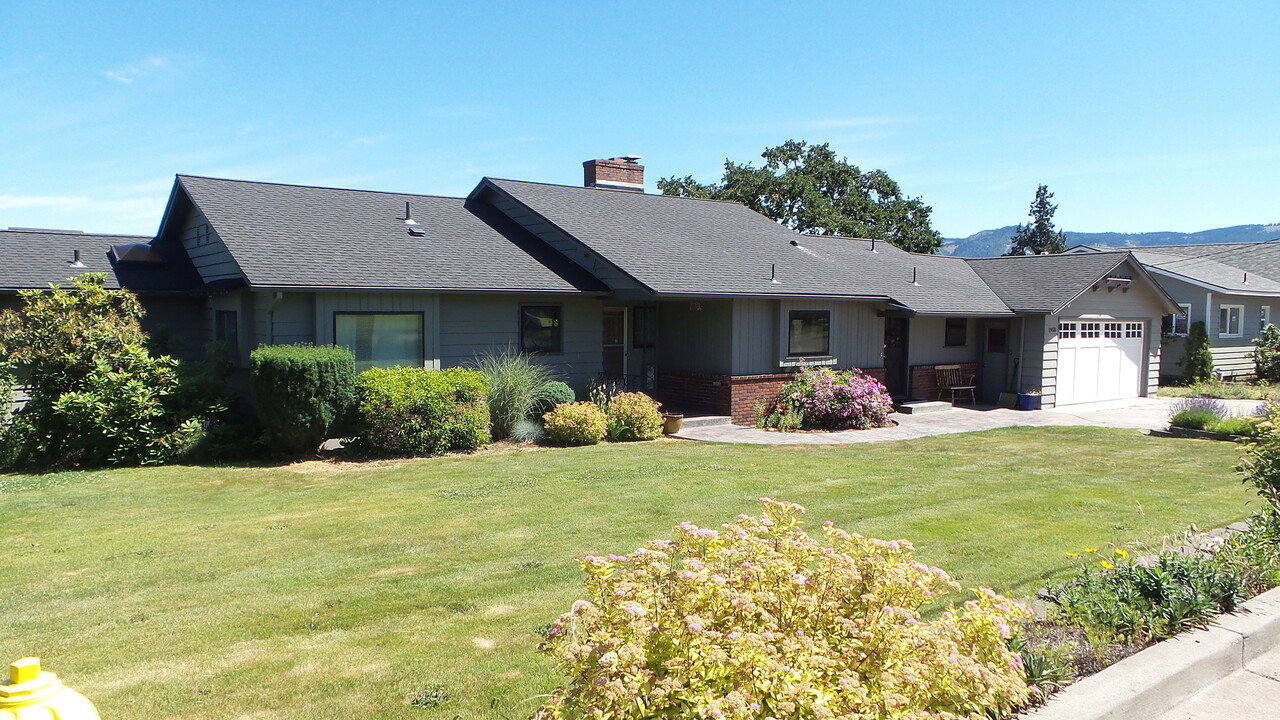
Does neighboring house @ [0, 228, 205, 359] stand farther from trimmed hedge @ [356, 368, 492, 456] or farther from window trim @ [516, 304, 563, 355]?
window trim @ [516, 304, 563, 355]

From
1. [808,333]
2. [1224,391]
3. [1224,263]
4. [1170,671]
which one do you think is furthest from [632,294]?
[1224,263]

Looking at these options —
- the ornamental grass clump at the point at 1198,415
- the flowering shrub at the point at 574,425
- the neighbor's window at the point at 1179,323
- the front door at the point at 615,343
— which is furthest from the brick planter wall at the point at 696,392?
the neighbor's window at the point at 1179,323

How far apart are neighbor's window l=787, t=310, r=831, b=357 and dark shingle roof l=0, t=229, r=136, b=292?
42.0ft

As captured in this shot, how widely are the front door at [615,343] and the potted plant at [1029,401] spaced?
385 inches

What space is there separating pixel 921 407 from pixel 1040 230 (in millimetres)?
55921

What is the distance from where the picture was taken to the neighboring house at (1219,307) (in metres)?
26.3

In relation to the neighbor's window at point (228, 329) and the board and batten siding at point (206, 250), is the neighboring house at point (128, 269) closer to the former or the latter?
the board and batten siding at point (206, 250)

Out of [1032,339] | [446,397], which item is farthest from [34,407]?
[1032,339]

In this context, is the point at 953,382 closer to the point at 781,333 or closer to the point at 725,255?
the point at 781,333

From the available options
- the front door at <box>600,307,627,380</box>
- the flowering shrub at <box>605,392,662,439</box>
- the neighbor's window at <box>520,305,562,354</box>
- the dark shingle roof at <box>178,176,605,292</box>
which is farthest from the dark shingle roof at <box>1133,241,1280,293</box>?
the dark shingle roof at <box>178,176,605,292</box>

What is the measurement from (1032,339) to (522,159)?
20067 millimetres

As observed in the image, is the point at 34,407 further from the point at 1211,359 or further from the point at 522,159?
the point at 1211,359

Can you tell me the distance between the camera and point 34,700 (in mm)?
2041

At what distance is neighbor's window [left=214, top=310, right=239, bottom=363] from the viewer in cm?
1471
